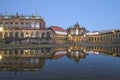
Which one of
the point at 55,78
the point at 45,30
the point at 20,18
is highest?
the point at 20,18

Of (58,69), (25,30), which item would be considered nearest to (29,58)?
(58,69)

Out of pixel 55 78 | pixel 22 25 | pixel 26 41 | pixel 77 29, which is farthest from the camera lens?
pixel 77 29

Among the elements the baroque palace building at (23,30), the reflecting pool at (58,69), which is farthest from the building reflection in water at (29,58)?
the baroque palace building at (23,30)

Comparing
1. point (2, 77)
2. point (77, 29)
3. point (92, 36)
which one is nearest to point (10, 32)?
point (77, 29)

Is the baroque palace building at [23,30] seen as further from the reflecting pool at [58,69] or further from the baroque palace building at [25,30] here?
the reflecting pool at [58,69]

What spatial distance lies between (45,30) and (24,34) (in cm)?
972

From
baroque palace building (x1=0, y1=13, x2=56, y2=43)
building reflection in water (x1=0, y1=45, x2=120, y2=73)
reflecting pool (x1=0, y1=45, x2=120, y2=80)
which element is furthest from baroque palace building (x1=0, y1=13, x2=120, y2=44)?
reflecting pool (x1=0, y1=45, x2=120, y2=80)

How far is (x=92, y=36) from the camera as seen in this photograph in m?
134

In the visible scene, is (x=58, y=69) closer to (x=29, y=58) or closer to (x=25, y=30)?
(x=29, y=58)

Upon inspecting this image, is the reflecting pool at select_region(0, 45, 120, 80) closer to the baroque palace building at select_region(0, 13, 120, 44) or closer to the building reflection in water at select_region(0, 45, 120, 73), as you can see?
the building reflection in water at select_region(0, 45, 120, 73)

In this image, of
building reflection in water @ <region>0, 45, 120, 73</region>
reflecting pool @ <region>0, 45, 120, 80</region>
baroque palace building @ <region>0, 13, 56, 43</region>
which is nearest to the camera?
reflecting pool @ <region>0, 45, 120, 80</region>

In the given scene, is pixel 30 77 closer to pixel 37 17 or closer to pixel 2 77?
pixel 2 77

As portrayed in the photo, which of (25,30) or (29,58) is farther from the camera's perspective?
(25,30)

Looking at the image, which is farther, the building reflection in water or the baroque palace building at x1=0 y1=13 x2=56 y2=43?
the baroque palace building at x1=0 y1=13 x2=56 y2=43
